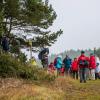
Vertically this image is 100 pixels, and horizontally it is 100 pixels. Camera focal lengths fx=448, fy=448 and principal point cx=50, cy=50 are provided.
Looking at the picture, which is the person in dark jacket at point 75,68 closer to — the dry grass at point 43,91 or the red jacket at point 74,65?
the red jacket at point 74,65

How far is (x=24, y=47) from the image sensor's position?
33312 millimetres

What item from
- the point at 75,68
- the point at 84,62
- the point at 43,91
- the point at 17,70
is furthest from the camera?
the point at 75,68

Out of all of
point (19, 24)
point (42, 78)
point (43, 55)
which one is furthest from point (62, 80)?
point (19, 24)

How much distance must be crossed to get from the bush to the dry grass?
0.63m

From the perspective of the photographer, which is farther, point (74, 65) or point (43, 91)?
point (74, 65)

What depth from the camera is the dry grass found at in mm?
15086

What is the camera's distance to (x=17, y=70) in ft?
63.5

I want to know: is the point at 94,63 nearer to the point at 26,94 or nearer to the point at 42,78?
the point at 42,78

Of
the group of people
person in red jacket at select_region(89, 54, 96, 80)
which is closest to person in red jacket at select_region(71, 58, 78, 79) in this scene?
the group of people

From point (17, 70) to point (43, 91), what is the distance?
352 centimetres

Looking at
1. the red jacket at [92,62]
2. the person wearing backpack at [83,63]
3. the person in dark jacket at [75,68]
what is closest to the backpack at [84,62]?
the person wearing backpack at [83,63]

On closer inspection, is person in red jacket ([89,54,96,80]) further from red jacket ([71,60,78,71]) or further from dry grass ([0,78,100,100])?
dry grass ([0,78,100,100])

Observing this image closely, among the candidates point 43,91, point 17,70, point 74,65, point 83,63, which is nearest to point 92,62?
point 74,65

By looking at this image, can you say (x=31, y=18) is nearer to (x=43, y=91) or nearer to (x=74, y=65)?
(x=74, y=65)
